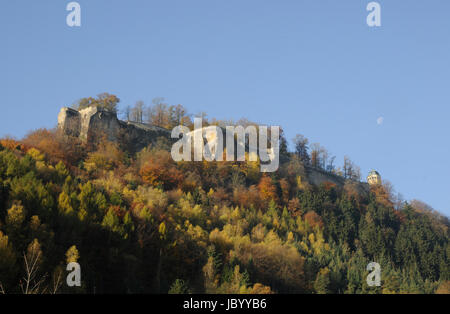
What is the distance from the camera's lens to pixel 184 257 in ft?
148

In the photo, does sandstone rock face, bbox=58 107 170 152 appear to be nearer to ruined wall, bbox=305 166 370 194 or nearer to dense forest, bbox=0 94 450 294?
dense forest, bbox=0 94 450 294

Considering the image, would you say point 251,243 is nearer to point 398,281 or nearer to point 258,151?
point 398,281

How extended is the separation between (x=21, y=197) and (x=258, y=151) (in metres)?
50.0

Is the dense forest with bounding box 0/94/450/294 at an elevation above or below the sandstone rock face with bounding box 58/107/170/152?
below

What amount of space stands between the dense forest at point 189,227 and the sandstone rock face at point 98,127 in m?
1.40

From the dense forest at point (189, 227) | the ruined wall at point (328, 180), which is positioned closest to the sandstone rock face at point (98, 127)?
the dense forest at point (189, 227)

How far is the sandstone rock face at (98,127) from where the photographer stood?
68.7 metres

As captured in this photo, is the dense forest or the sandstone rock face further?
the sandstone rock face

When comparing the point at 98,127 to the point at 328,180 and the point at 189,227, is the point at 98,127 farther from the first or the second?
the point at 328,180

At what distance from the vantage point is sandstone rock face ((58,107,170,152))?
68.7 m

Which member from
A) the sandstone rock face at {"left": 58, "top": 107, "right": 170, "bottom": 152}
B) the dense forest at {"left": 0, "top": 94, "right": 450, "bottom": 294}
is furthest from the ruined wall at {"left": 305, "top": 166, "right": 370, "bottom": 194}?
the sandstone rock face at {"left": 58, "top": 107, "right": 170, "bottom": 152}

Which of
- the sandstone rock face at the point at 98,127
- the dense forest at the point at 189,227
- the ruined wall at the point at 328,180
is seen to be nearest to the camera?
the dense forest at the point at 189,227

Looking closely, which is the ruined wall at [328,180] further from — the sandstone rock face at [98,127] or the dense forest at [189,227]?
the sandstone rock face at [98,127]

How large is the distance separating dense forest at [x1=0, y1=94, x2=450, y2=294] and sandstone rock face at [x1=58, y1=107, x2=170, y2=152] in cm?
140
